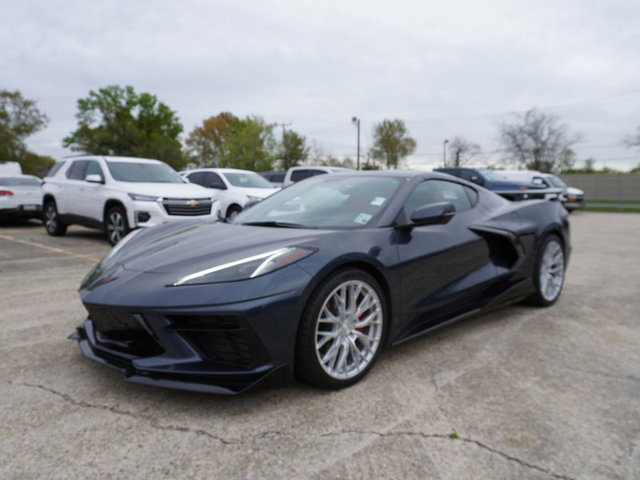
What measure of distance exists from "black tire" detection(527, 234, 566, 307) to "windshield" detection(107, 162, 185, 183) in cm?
679

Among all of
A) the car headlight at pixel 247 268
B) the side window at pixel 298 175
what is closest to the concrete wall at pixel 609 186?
the side window at pixel 298 175

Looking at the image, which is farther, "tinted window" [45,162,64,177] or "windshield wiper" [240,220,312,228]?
"tinted window" [45,162,64,177]

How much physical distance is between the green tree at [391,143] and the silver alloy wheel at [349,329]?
51999 millimetres

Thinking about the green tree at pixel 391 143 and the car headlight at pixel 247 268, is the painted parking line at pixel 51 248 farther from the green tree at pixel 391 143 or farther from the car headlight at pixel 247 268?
the green tree at pixel 391 143

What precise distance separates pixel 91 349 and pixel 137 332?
43 cm

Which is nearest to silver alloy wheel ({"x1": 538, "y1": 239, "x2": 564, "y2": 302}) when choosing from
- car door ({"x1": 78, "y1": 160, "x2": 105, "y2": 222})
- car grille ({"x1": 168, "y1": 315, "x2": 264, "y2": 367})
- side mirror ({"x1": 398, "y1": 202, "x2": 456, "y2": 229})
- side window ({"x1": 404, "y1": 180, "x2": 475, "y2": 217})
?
side window ({"x1": 404, "y1": 180, "x2": 475, "y2": 217})

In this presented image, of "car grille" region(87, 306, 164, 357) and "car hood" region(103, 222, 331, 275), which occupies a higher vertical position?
"car hood" region(103, 222, 331, 275)

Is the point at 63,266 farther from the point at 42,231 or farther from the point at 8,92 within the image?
the point at 8,92

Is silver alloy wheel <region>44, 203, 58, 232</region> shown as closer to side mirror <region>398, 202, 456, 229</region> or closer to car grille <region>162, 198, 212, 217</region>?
car grille <region>162, 198, 212, 217</region>

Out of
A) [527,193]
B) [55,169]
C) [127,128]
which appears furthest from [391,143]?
[55,169]

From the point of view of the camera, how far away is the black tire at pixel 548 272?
4215 millimetres

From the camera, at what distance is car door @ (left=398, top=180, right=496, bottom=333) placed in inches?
119

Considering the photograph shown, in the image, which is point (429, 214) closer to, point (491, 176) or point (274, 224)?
point (274, 224)

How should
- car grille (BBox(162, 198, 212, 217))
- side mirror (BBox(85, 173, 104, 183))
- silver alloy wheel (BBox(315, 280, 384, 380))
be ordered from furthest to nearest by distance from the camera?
side mirror (BBox(85, 173, 104, 183)) → car grille (BBox(162, 198, 212, 217)) → silver alloy wheel (BBox(315, 280, 384, 380))
